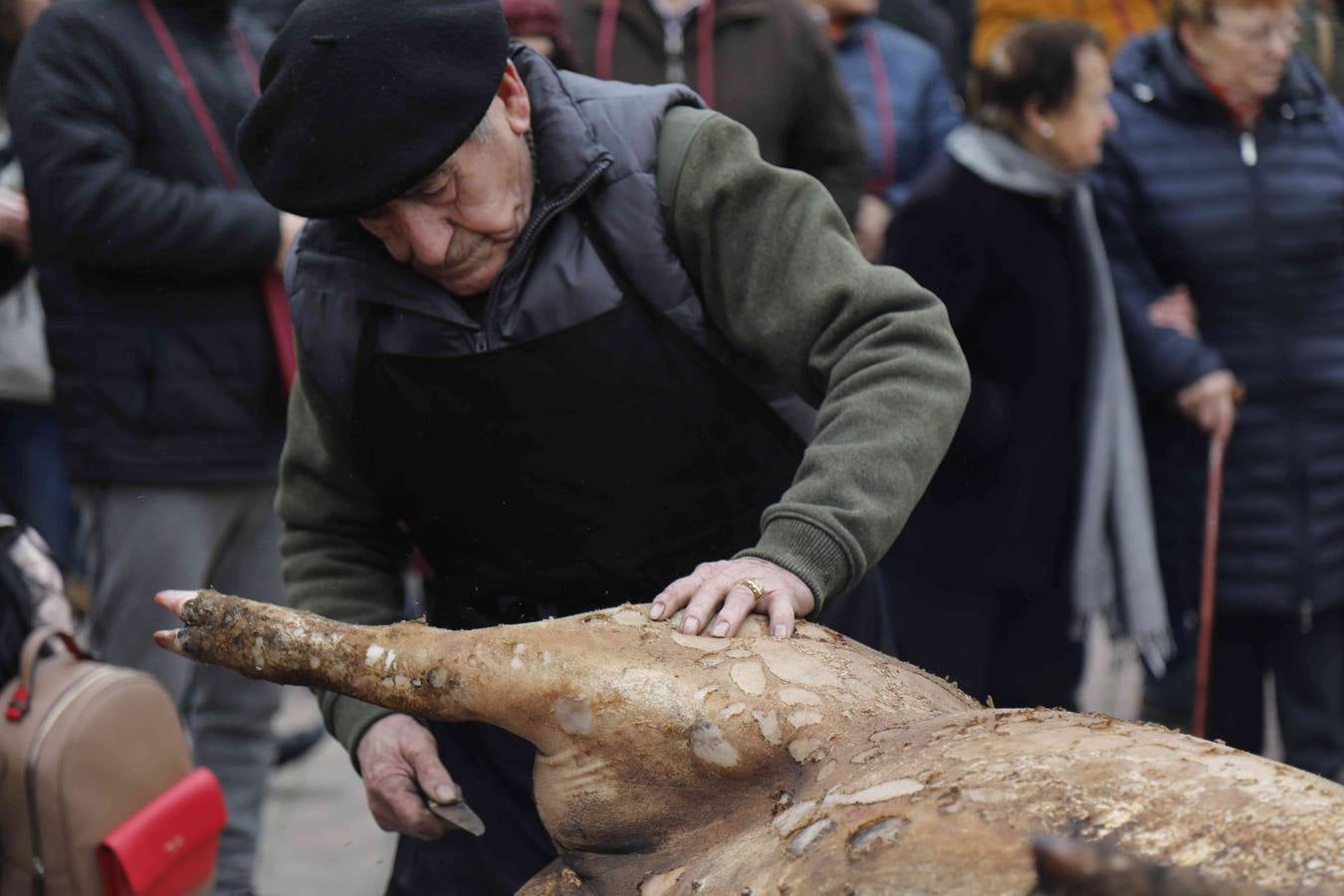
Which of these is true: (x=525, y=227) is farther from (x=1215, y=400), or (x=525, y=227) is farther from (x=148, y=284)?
(x=1215, y=400)

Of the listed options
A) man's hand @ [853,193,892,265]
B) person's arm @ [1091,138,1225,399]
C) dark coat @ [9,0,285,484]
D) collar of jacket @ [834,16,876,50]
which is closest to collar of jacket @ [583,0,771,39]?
man's hand @ [853,193,892,265]

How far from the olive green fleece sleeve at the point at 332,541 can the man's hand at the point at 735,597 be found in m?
0.72

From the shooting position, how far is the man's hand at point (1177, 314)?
4.53 m

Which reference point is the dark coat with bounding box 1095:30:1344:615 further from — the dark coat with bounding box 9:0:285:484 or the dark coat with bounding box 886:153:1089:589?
the dark coat with bounding box 9:0:285:484

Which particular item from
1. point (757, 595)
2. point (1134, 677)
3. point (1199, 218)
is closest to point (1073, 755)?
point (757, 595)

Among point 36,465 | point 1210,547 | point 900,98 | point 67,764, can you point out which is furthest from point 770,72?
point 67,764

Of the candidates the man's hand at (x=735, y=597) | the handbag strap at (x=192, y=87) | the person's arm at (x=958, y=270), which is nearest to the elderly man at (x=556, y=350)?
the man's hand at (x=735, y=597)

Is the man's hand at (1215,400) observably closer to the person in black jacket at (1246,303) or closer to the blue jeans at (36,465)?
the person in black jacket at (1246,303)

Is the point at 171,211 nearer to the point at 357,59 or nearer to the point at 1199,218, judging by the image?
the point at 357,59

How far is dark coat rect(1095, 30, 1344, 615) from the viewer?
4.46 metres

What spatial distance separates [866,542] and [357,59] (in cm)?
85

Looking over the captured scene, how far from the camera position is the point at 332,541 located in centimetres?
281

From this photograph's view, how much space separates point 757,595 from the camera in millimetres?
2162

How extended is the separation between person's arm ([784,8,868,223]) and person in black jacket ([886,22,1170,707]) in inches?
11.3
